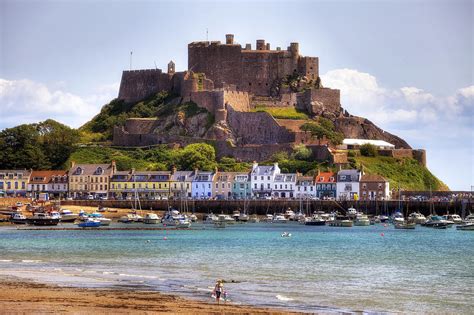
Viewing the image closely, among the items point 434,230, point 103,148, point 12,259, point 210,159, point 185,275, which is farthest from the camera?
point 103,148

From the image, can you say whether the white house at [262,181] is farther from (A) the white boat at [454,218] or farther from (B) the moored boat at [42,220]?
(B) the moored boat at [42,220]

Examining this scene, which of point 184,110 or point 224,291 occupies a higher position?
point 184,110

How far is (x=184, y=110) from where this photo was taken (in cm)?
11300

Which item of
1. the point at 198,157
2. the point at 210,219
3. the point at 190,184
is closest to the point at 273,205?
the point at 210,219

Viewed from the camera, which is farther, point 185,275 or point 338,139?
point 338,139

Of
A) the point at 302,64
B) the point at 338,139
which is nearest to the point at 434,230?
the point at 338,139

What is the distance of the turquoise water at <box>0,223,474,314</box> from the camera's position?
35.1 meters

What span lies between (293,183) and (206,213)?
9.85 m

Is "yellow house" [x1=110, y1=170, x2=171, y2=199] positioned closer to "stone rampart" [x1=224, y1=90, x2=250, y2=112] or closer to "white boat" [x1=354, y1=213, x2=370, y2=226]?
"stone rampart" [x1=224, y1=90, x2=250, y2=112]

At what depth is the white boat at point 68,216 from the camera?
86.2 meters

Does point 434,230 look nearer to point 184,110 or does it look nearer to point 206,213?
point 206,213

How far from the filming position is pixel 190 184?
104m

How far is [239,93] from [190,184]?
46.1 feet

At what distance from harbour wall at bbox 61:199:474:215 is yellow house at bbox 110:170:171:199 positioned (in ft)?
16.3
